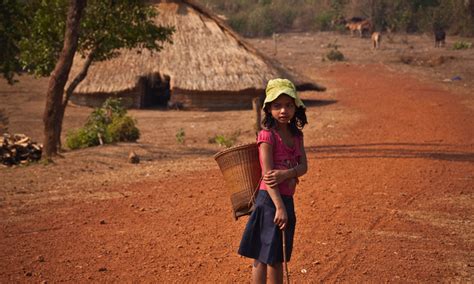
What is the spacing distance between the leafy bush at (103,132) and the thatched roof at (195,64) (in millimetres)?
5086

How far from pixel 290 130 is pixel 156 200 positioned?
3.90 metres

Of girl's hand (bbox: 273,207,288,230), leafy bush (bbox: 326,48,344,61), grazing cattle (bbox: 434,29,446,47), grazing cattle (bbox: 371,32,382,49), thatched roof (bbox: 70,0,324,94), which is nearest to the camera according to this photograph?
girl's hand (bbox: 273,207,288,230)

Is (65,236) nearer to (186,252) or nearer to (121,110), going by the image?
(186,252)

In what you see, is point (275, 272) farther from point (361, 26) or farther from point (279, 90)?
point (361, 26)

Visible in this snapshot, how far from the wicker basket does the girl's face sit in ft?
0.78

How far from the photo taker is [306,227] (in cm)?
614

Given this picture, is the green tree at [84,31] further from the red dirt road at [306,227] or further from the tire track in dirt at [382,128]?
the tire track in dirt at [382,128]

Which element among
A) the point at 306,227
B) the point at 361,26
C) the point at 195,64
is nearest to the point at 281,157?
the point at 306,227

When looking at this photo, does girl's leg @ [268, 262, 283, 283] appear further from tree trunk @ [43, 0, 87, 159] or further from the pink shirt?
tree trunk @ [43, 0, 87, 159]

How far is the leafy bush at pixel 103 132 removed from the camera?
1215cm

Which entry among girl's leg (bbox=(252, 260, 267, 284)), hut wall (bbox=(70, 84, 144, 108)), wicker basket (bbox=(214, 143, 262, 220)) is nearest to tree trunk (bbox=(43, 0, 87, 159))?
wicker basket (bbox=(214, 143, 262, 220))

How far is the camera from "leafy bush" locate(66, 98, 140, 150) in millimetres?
12148

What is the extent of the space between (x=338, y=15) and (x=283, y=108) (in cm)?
4031

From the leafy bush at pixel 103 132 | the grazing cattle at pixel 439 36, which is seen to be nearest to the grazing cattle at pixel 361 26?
the grazing cattle at pixel 439 36
